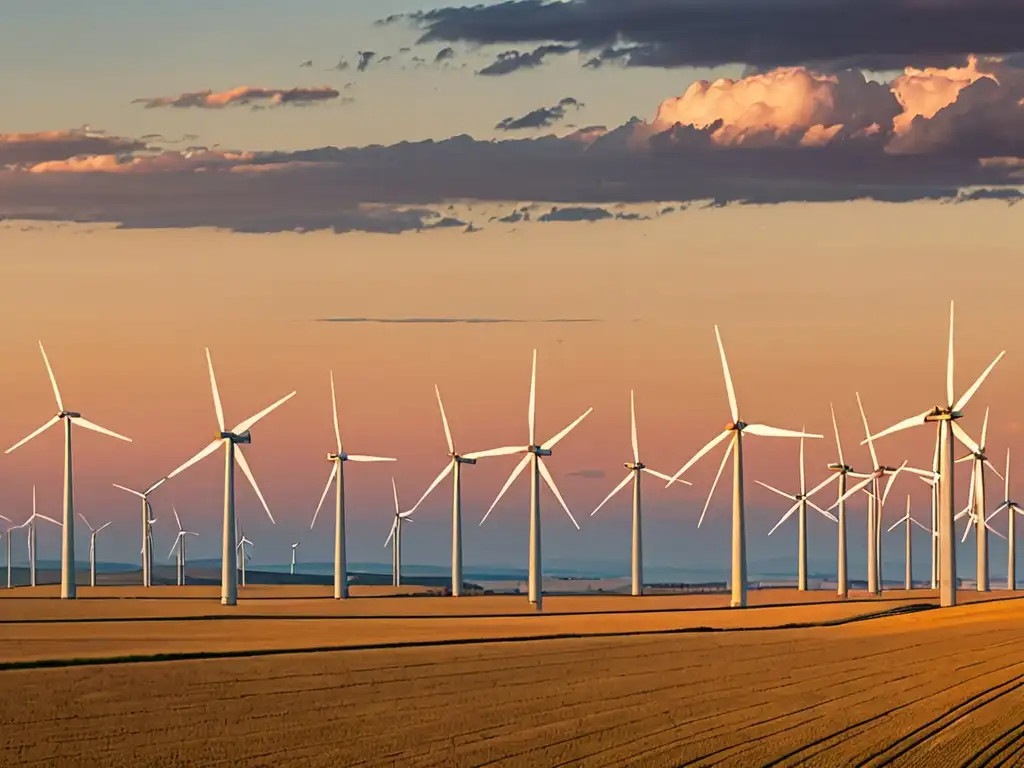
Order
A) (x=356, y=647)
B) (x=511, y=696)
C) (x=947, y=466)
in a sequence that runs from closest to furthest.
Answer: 1. (x=511, y=696)
2. (x=356, y=647)
3. (x=947, y=466)

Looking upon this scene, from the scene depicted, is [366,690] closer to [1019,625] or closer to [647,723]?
[647,723]

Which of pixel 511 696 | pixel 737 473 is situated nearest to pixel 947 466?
pixel 737 473

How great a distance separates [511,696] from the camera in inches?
1902

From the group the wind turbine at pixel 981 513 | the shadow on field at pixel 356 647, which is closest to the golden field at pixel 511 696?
the shadow on field at pixel 356 647

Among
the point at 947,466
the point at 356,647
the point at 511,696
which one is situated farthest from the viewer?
the point at 947,466

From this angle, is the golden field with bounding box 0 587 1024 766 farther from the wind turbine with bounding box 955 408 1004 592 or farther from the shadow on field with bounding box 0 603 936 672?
the wind turbine with bounding box 955 408 1004 592

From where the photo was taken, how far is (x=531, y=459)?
13912 centimetres

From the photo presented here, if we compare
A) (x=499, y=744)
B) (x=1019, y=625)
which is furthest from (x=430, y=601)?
(x=499, y=744)

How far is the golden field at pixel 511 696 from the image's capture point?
3666 cm

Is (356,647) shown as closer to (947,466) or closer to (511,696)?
(511,696)

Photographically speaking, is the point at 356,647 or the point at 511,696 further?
the point at 356,647

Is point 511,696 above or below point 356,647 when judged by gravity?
above

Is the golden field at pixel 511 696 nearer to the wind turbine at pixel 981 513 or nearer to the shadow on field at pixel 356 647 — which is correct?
the shadow on field at pixel 356 647

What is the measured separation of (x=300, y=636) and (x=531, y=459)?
60913mm
